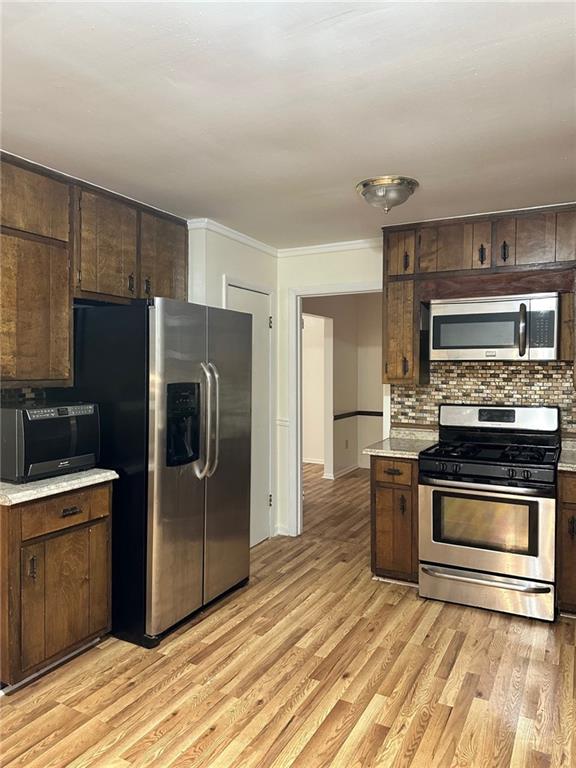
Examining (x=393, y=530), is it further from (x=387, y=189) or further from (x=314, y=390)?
(x=314, y=390)

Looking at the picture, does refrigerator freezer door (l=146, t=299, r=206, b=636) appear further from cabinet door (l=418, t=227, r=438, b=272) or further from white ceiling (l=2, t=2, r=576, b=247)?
cabinet door (l=418, t=227, r=438, b=272)

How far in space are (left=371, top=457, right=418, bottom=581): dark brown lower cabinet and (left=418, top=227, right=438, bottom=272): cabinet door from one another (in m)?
1.31

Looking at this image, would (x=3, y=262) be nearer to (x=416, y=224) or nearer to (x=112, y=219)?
(x=112, y=219)

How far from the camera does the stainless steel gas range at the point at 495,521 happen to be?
3146 mm

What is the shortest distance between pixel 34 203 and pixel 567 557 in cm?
342

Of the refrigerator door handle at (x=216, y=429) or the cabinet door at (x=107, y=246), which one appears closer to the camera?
the cabinet door at (x=107, y=246)

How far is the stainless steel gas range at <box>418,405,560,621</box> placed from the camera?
315 centimetres

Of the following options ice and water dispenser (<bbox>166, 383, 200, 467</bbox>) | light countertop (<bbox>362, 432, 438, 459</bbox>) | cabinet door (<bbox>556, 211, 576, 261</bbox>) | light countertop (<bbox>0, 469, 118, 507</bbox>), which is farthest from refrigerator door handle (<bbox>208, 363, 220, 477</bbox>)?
cabinet door (<bbox>556, 211, 576, 261</bbox>)

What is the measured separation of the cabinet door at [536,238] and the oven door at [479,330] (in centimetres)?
28

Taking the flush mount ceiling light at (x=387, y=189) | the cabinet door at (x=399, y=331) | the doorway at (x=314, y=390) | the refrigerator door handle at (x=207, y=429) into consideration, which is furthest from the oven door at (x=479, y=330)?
the doorway at (x=314, y=390)

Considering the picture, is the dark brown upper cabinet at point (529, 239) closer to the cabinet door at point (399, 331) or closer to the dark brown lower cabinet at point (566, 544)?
the cabinet door at point (399, 331)

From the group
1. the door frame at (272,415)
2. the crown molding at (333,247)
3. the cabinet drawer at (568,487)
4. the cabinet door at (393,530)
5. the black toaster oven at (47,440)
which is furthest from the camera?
the door frame at (272,415)

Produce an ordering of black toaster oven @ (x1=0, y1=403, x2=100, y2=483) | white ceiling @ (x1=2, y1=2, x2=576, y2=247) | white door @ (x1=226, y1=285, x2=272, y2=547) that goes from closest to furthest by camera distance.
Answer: white ceiling @ (x1=2, y1=2, x2=576, y2=247) < black toaster oven @ (x1=0, y1=403, x2=100, y2=483) < white door @ (x1=226, y1=285, x2=272, y2=547)

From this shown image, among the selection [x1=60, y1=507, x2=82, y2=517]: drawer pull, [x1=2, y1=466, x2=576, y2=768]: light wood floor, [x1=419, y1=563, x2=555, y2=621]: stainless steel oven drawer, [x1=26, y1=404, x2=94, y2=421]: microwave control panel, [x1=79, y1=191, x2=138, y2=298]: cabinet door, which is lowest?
[x1=2, y1=466, x2=576, y2=768]: light wood floor
